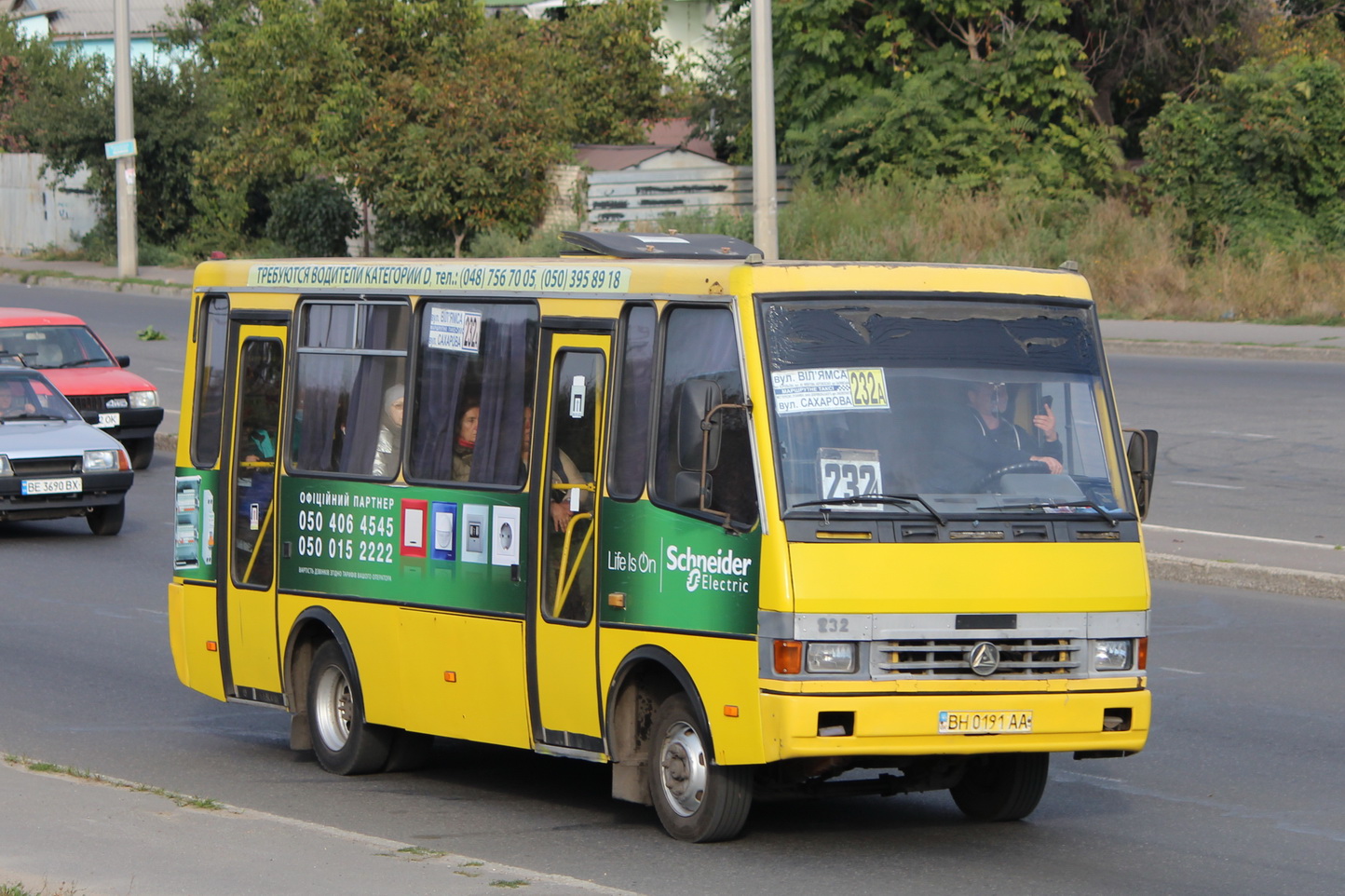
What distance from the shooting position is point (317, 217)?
44.8 meters

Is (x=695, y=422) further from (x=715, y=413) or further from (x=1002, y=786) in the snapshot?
(x=1002, y=786)

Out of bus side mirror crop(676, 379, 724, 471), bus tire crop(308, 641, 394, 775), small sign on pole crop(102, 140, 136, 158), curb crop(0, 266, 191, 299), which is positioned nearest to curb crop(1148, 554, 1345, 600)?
bus tire crop(308, 641, 394, 775)

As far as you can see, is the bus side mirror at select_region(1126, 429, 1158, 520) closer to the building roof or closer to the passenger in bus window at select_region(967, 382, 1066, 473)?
the passenger in bus window at select_region(967, 382, 1066, 473)

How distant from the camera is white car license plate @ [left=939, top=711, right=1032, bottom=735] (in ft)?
23.9

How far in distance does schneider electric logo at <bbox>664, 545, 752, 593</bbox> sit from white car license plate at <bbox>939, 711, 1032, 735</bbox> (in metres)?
0.90

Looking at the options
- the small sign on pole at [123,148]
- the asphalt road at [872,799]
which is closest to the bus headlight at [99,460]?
the asphalt road at [872,799]

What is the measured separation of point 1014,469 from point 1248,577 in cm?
705

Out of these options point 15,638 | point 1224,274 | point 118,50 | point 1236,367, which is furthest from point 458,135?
point 15,638

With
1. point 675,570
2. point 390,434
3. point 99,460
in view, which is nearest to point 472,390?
point 390,434

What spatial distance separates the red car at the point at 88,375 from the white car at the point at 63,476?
324 centimetres

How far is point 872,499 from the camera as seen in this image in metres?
7.38

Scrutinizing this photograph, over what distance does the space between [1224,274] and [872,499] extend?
84.3ft

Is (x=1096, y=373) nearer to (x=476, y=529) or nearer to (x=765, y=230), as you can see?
(x=476, y=529)

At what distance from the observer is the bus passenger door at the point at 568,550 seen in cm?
816
